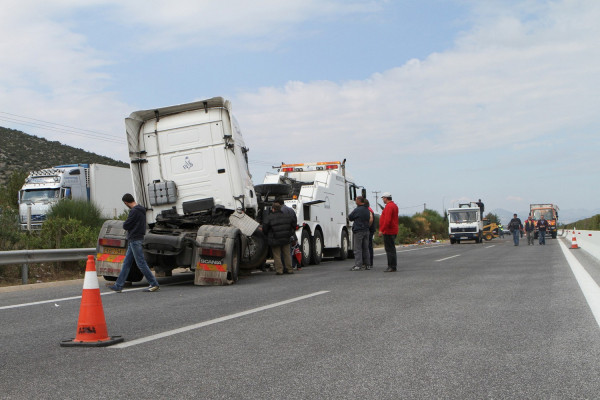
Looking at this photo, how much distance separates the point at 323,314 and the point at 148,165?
7.09m

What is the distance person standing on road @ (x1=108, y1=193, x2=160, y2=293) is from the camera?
10.4 m

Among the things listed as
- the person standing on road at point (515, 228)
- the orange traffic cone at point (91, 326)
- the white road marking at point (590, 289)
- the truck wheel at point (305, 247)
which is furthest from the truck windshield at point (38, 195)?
the person standing on road at point (515, 228)

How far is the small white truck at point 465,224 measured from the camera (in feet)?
138

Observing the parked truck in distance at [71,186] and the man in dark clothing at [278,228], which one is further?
the parked truck in distance at [71,186]

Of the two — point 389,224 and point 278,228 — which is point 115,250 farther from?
point 389,224

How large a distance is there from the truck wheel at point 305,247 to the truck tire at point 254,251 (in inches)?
126

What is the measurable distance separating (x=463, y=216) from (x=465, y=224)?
687 millimetres

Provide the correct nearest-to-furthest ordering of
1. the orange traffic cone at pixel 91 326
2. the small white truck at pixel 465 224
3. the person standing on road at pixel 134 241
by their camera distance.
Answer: the orange traffic cone at pixel 91 326 → the person standing on road at pixel 134 241 → the small white truck at pixel 465 224

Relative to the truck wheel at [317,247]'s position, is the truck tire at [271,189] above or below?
above

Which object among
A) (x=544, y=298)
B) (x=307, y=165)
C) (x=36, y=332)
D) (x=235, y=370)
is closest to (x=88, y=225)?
(x=307, y=165)

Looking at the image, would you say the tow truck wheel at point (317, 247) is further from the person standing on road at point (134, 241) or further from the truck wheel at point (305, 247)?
the person standing on road at point (134, 241)

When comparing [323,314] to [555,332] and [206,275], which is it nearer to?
[555,332]

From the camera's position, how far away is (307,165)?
66.4 feet

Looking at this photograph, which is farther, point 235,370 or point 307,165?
point 307,165
